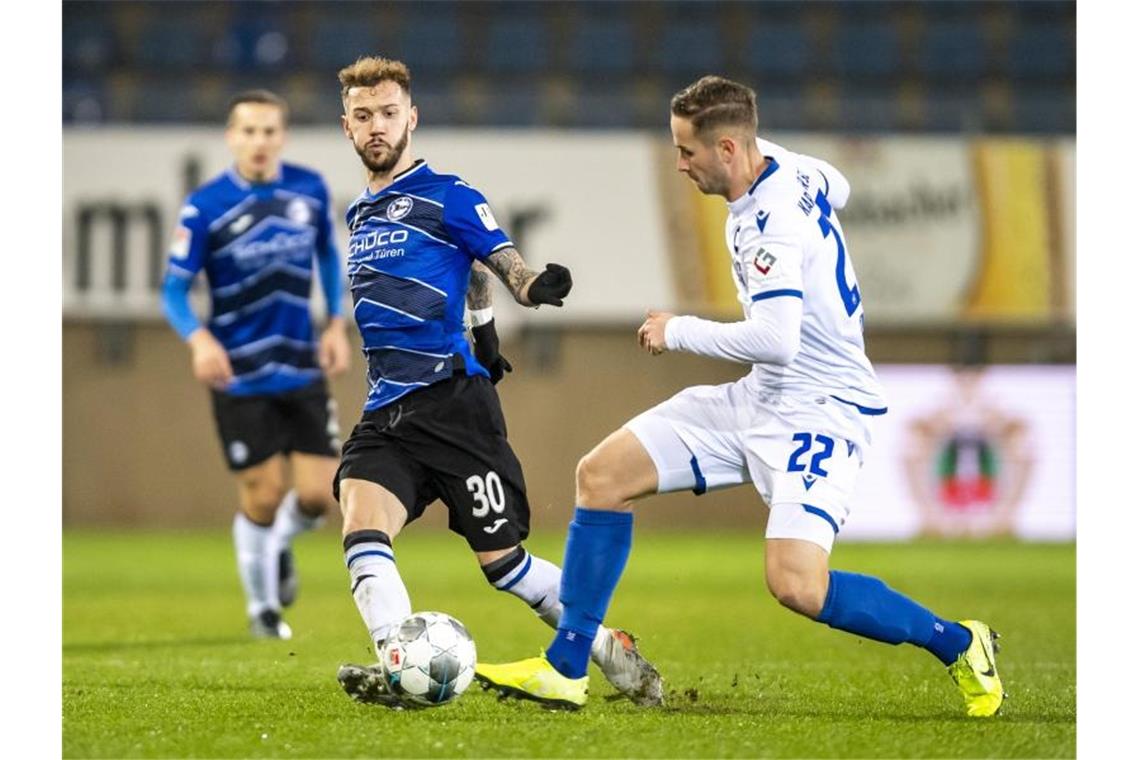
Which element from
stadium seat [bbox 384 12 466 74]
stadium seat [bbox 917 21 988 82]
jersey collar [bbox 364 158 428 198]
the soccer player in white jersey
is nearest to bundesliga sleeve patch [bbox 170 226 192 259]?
jersey collar [bbox 364 158 428 198]

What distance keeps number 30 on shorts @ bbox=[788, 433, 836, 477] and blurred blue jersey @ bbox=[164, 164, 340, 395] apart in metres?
3.22

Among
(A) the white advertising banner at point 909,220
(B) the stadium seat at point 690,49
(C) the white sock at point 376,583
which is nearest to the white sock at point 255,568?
(C) the white sock at point 376,583

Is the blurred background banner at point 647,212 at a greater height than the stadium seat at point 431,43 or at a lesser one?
lesser

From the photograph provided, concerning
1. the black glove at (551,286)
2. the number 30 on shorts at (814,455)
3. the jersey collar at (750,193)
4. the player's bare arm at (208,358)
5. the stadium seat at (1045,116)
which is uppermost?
the stadium seat at (1045,116)

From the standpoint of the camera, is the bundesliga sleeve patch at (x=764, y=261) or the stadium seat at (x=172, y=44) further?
the stadium seat at (x=172, y=44)

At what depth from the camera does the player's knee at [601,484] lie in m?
5.07

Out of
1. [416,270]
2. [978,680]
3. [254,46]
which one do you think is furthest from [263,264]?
[254,46]

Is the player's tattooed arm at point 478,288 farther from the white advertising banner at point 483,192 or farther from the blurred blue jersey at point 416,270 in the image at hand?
the white advertising banner at point 483,192

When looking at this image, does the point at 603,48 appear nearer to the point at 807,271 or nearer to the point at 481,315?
the point at 481,315

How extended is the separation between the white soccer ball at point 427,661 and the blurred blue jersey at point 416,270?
80 centimetres

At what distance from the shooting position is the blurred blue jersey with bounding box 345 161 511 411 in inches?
201

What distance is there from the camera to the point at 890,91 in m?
A: 17.5

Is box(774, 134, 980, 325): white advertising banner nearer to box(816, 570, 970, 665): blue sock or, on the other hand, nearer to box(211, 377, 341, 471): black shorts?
box(211, 377, 341, 471): black shorts

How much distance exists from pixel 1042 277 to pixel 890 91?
271 cm
